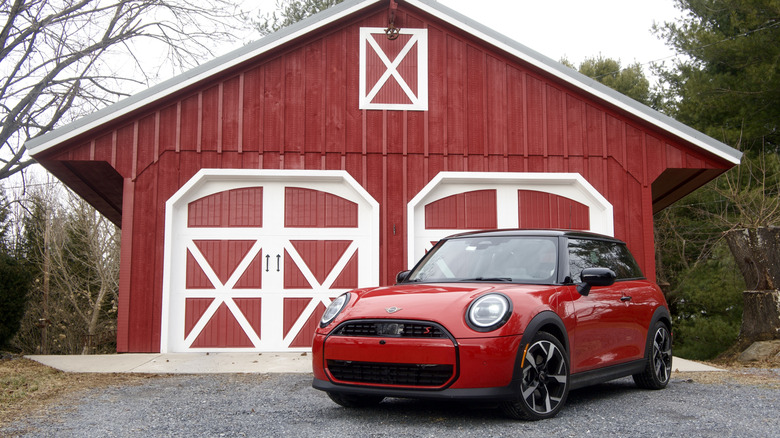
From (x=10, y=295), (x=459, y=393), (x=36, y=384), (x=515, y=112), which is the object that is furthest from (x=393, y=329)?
(x=10, y=295)

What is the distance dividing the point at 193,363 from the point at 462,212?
4.39 m

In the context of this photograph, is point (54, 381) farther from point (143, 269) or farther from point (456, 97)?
point (456, 97)

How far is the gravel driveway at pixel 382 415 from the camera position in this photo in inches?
175

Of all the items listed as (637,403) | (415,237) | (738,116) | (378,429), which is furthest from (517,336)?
(738,116)

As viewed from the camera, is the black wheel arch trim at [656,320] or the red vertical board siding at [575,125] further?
the red vertical board siding at [575,125]

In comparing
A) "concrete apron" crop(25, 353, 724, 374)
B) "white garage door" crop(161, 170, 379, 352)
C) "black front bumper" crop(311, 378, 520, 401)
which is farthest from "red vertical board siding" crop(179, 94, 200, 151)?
"black front bumper" crop(311, 378, 520, 401)

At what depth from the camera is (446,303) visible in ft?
15.4

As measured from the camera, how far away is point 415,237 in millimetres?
10172

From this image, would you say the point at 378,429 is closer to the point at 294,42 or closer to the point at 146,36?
the point at 294,42

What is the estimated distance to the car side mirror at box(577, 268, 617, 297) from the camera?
529 centimetres

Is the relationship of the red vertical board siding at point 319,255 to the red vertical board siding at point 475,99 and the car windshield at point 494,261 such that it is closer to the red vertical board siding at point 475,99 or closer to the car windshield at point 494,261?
the red vertical board siding at point 475,99

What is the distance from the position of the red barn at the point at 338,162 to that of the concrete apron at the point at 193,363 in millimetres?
545

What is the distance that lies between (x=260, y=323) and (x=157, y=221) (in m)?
2.02

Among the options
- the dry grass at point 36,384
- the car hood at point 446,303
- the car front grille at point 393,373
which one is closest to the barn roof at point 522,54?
the dry grass at point 36,384
